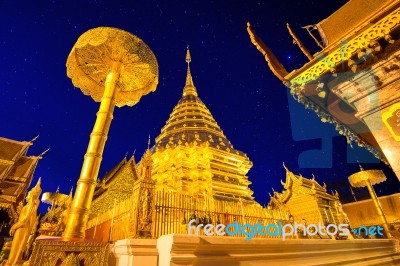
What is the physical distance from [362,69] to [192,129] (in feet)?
49.2

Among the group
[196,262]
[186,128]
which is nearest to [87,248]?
[196,262]

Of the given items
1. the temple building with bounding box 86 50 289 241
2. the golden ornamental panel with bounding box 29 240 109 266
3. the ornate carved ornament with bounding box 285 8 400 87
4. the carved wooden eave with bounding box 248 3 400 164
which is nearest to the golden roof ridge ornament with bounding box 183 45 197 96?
the temple building with bounding box 86 50 289 241

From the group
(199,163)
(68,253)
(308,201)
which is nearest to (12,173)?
(199,163)

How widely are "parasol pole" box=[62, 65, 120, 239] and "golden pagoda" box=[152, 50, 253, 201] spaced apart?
893cm

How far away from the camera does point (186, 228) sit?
548 centimetres

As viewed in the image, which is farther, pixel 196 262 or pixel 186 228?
pixel 186 228

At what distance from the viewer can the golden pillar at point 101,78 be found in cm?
341

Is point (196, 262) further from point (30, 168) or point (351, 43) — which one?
point (30, 168)

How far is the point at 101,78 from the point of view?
5738mm

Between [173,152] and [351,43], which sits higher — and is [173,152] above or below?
above

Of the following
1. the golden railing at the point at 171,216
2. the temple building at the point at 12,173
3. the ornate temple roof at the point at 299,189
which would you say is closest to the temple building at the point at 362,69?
the golden railing at the point at 171,216

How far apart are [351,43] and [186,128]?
15.4 meters

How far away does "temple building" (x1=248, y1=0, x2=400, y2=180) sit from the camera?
14.1 ft

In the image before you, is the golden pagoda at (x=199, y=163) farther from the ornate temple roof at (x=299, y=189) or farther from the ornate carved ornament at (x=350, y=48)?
the ornate carved ornament at (x=350, y=48)
